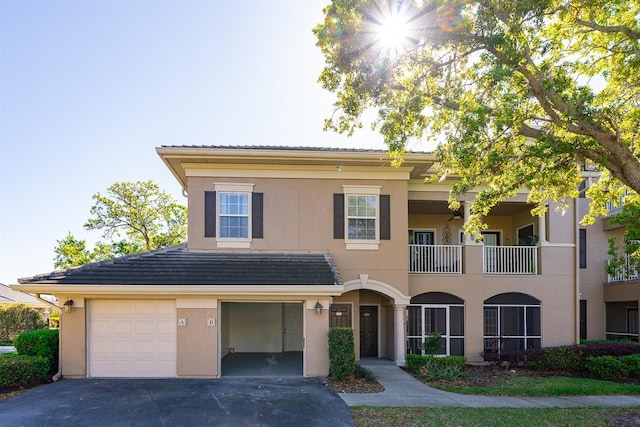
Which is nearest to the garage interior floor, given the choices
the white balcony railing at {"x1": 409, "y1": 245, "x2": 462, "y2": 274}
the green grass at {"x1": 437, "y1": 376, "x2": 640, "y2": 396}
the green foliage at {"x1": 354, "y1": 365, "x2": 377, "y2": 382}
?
the green foliage at {"x1": 354, "y1": 365, "x2": 377, "y2": 382}

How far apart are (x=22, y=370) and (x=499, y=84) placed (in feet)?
42.9

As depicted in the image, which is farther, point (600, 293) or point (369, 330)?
point (600, 293)

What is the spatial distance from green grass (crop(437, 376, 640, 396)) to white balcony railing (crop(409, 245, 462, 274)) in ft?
13.9

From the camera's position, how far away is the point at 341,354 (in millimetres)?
11414

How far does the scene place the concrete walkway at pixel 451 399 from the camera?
9.88 metres

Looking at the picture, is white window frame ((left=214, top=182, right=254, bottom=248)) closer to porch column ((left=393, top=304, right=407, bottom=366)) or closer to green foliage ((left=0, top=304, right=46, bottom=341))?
porch column ((left=393, top=304, right=407, bottom=366))

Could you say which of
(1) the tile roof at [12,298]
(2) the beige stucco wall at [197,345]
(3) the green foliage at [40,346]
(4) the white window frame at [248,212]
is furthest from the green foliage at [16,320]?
(2) the beige stucco wall at [197,345]

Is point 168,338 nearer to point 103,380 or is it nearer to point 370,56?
point 103,380

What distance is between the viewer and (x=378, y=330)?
1630cm

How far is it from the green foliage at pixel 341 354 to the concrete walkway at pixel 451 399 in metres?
1.01

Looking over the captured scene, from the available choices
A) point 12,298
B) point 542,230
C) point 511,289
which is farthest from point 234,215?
point 12,298

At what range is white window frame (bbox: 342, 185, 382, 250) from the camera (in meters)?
14.2

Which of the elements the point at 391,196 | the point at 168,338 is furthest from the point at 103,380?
the point at 391,196

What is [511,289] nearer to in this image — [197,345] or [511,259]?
[511,259]
